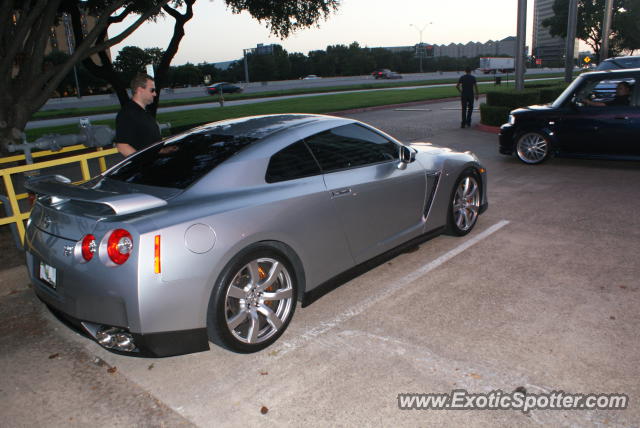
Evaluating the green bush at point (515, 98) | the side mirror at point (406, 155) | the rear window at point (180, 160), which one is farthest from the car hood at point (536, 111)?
the rear window at point (180, 160)

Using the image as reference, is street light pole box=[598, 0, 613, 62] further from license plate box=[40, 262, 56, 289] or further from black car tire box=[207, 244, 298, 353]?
license plate box=[40, 262, 56, 289]

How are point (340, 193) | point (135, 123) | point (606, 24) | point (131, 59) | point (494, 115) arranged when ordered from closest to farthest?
point (340, 193) < point (135, 123) < point (494, 115) < point (606, 24) < point (131, 59)

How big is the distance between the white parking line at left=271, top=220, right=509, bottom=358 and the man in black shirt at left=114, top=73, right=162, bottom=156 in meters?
2.91

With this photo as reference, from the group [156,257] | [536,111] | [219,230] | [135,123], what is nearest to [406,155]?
[219,230]

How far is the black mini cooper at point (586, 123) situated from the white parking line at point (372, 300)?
427cm

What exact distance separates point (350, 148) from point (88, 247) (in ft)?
7.59

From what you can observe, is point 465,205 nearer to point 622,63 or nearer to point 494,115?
point 494,115

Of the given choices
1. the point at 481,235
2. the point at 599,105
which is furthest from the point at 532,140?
the point at 481,235

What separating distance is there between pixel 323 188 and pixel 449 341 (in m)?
1.46

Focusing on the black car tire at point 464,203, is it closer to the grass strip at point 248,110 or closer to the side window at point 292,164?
the side window at point 292,164

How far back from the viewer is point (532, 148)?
403 inches

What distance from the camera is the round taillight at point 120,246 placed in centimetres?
309

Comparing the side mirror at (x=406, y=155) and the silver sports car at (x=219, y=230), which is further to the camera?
the side mirror at (x=406, y=155)

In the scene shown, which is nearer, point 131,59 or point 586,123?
point 586,123
